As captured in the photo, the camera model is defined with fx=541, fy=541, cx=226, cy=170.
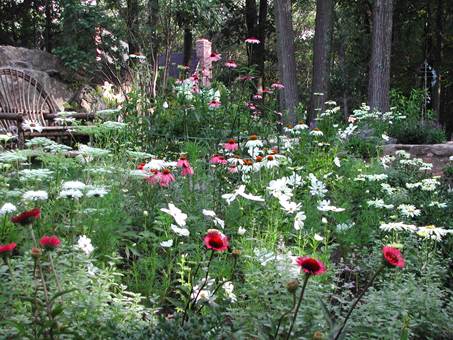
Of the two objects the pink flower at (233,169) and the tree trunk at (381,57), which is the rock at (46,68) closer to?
the tree trunk at (381,57)

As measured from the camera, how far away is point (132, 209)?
347cm

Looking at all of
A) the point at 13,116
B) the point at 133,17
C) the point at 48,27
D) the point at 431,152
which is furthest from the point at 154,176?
the point at 48,27

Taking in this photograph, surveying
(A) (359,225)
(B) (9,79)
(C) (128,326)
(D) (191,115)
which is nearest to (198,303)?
(C) (128,326)

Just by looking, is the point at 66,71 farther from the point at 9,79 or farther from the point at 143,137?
the point at 143,137

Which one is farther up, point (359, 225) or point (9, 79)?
point (9, 79)

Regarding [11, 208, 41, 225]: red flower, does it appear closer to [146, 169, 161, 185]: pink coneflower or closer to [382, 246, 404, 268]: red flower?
[382, 246, 404, 268]: red flower

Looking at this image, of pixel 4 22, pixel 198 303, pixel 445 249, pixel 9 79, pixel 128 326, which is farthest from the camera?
pixel 4 22

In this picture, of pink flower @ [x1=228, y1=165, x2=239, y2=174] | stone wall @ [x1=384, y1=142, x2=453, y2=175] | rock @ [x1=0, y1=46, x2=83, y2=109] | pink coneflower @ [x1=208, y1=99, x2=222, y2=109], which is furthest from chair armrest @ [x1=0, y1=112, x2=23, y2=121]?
stone wall @ [x1=384, y1=142, x2=453, y2=175]

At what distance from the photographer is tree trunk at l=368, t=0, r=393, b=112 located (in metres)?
9.56

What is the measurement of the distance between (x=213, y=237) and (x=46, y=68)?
10.5m

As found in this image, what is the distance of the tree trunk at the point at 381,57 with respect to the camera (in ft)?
31.4

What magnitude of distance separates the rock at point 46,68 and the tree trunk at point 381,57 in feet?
19.5

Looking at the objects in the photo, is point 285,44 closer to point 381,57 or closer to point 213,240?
point 381,57

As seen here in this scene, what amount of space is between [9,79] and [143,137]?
Answer: 4.51 m
